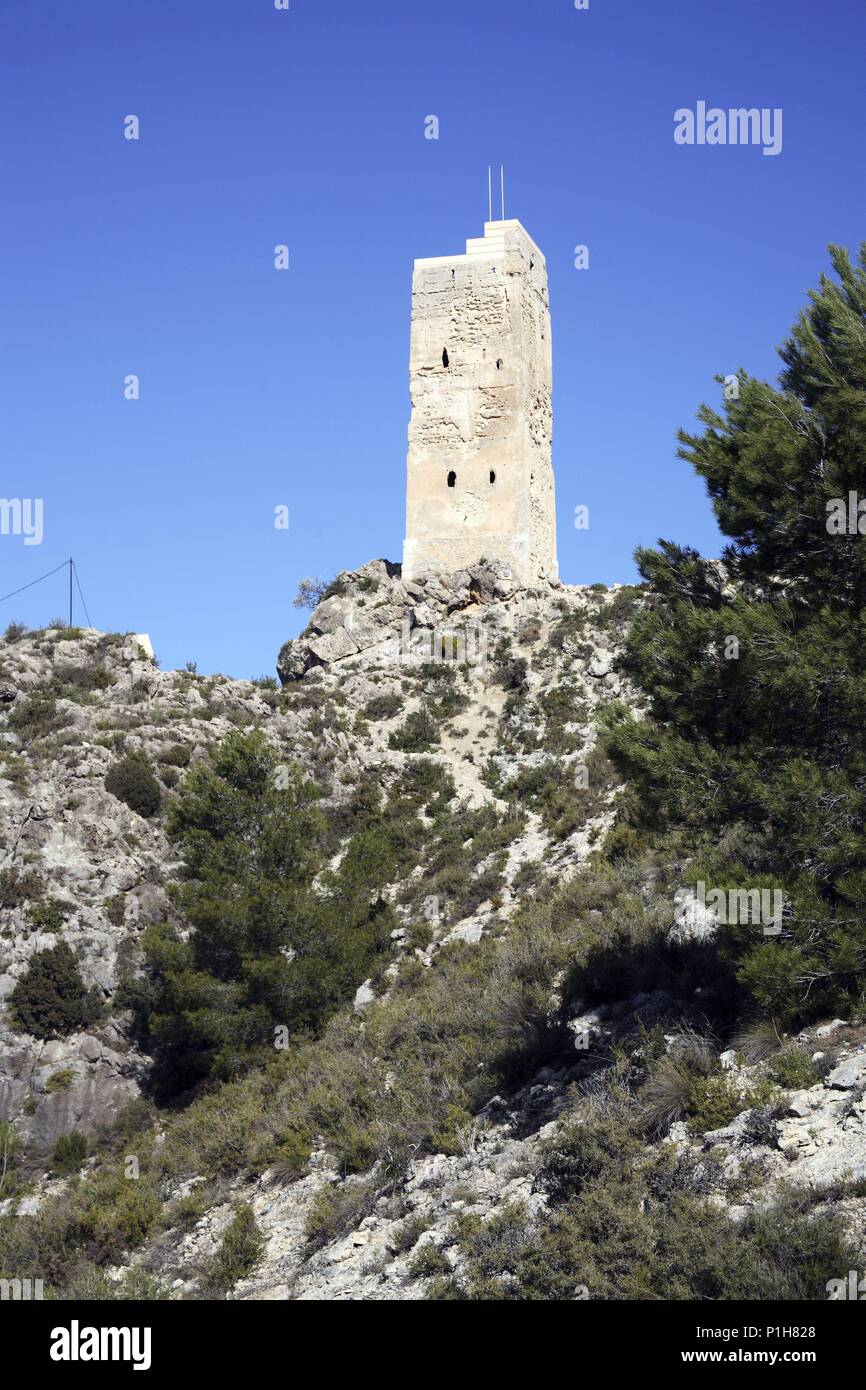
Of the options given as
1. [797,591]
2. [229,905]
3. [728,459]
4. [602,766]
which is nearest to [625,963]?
[797,591]

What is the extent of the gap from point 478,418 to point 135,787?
14.5m

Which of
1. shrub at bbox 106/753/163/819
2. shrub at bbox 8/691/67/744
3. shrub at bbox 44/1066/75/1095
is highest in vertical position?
shrub at bbox 8/691/67/744

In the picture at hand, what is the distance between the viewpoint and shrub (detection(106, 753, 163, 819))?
27000mm

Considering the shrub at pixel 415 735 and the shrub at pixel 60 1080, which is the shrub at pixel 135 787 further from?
the shrub at pixel 415 735

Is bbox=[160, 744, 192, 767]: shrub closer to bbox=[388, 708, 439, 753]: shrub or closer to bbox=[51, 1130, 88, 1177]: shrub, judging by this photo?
bbox=[388, 708, 439, 753]: shrub

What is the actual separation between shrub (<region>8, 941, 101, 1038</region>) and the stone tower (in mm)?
16002

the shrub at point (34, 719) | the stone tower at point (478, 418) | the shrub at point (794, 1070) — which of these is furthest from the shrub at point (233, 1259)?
the stone tower at point (478, 418)

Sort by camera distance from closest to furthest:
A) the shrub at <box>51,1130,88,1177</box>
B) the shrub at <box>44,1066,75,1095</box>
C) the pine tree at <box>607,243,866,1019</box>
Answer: the pine tree at <box>607,243,866,1019</box> → the shrub at <box>51,1130,88,1177</box> → the shrub at <box>44,1066,75,1095</box>

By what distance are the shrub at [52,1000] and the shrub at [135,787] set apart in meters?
4.59

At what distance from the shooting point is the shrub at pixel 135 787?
88.6 feet

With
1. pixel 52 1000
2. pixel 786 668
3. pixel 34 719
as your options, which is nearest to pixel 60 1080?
pixel 52 1000

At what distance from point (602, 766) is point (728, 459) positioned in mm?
15086

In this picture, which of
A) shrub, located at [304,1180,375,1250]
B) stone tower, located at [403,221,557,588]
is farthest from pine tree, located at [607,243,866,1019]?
stone tower, located at [403,221,557,588]

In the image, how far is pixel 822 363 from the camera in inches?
471
